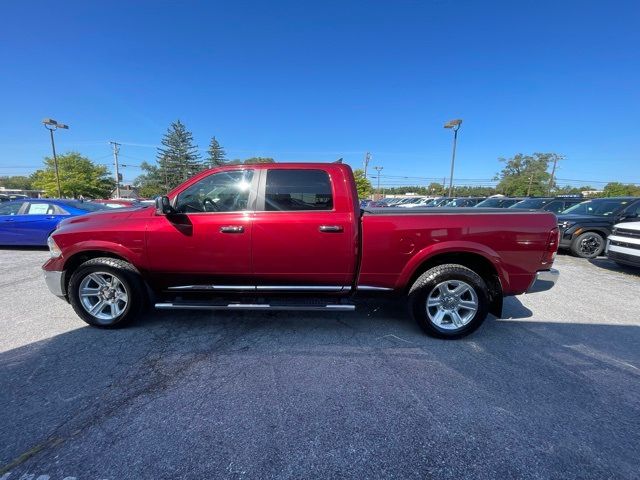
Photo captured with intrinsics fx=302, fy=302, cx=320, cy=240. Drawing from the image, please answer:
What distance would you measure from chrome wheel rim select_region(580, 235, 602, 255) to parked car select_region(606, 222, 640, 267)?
1686mm

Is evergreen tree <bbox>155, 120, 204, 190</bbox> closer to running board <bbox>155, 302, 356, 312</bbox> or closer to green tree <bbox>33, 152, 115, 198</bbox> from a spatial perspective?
green tree <bbox>33, 152, 115, 198</bbox>

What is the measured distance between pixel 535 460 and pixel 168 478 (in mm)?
2254

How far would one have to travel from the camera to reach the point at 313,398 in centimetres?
246

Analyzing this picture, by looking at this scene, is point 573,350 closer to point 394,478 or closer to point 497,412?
point 497,412

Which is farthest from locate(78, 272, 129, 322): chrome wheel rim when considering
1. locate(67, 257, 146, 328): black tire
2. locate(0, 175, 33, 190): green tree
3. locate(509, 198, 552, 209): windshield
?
locate(0, 175, 33, 190): green tree

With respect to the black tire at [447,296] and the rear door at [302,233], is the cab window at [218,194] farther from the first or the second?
the black tire at [447,296]

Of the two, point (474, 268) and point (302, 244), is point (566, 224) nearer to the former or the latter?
point (474, 268)

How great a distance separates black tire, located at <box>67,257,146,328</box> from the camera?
3529mm

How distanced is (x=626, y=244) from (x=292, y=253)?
7.27m

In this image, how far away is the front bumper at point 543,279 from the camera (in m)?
3.50

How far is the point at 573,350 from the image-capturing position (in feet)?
10.8

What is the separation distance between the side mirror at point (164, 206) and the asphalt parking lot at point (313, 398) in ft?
4.69

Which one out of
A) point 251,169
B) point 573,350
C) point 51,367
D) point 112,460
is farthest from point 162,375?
point 573,350

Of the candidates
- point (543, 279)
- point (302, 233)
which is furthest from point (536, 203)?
point (302, 233)
